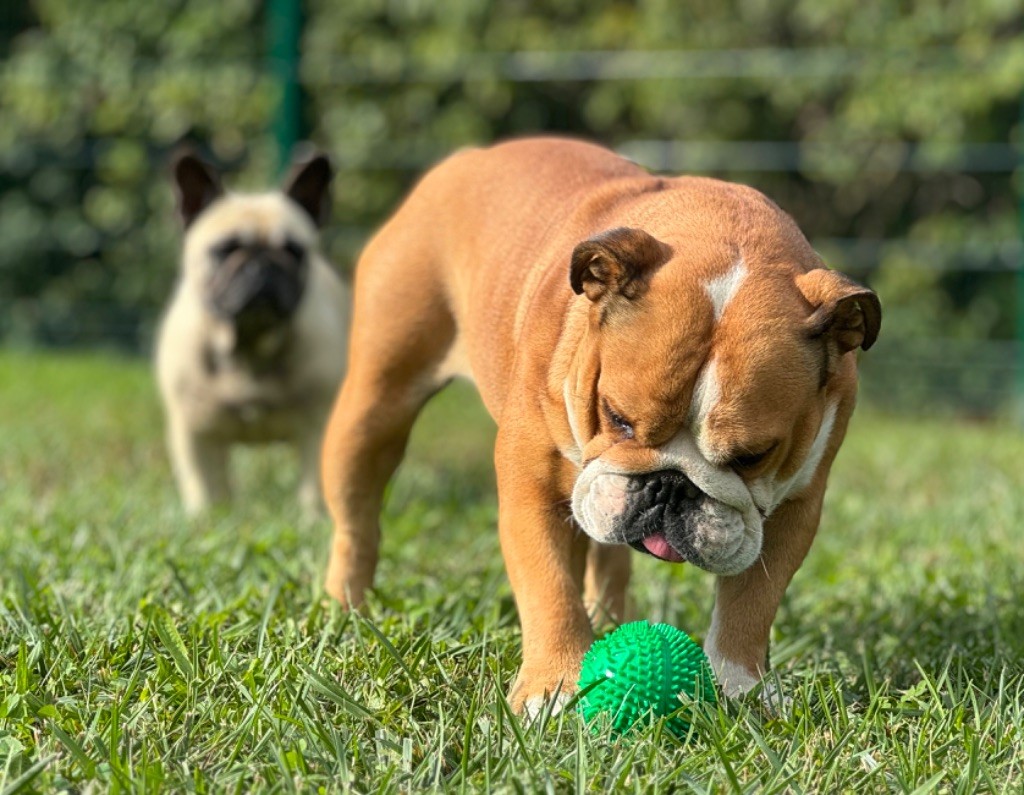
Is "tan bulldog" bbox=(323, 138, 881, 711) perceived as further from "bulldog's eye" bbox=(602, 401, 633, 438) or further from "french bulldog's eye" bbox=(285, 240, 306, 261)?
"french bulldog's eye" bbox=(285, 240, 306, 261)

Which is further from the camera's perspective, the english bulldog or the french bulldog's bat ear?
the english bulldog

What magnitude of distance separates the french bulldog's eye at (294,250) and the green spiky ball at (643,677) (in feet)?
12.6

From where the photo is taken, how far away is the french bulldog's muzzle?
6059 mm

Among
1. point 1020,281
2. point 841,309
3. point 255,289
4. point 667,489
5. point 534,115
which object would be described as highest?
point 841,309

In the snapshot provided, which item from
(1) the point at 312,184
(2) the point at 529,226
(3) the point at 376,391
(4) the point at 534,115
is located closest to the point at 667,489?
(2) the point at 529,226

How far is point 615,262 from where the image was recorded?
2773 mm

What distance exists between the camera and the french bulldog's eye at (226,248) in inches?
249

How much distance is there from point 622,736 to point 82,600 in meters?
1.54

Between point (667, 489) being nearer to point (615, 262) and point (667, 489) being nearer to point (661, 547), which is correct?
point (661, 547)

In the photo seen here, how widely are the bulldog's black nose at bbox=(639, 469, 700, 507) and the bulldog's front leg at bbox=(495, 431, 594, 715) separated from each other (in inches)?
12.3

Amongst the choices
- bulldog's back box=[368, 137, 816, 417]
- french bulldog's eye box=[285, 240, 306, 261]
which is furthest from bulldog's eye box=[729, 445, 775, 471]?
french bulldog's eye box=[285, 240, 306, 261]

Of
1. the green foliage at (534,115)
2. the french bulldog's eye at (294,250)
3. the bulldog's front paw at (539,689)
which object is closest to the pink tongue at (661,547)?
the bulldog's front paw at (539,689)

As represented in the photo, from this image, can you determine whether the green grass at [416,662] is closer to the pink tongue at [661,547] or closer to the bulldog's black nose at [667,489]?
the pink tongue at [661,547]

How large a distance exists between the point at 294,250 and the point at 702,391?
403 centimetres
